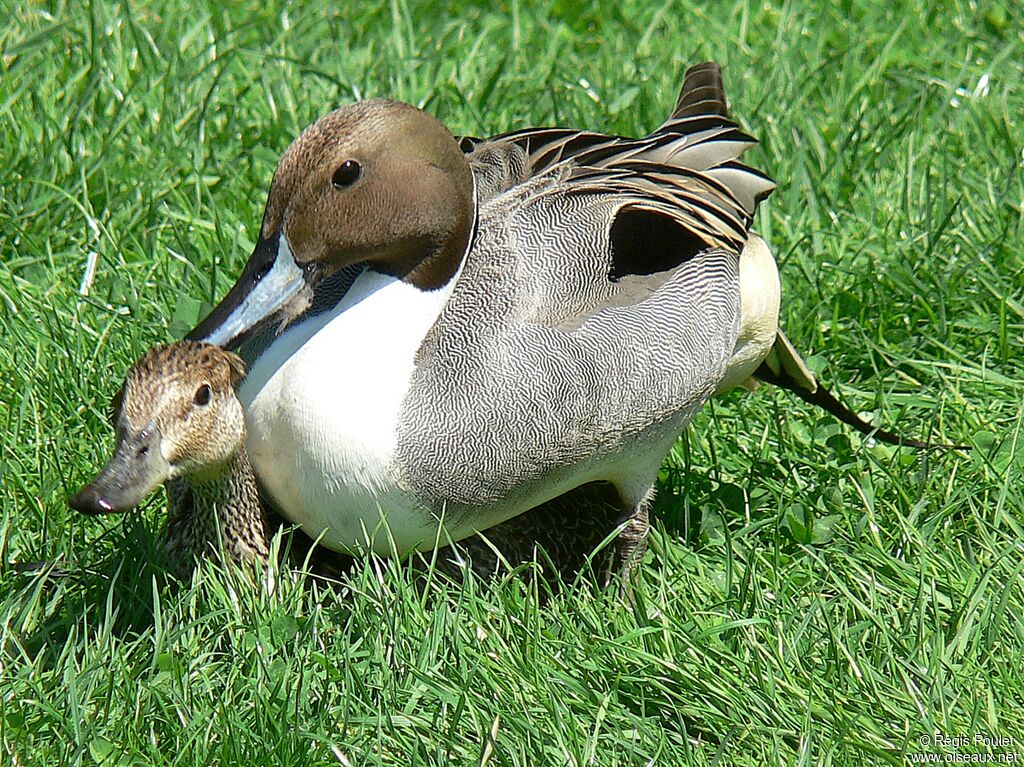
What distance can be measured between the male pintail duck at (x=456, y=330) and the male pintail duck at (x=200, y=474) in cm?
7

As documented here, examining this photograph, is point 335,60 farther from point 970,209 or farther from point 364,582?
point 364,582

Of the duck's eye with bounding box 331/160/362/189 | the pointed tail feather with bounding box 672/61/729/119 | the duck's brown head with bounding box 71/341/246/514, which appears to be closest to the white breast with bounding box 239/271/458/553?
the duck's brown head with bounding box 71/341/246/514

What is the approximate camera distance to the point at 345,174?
9.08ft

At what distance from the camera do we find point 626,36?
5137 mm

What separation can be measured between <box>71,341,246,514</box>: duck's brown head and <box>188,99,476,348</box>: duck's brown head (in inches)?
4.4

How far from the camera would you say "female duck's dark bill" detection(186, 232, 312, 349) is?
278 centimetres

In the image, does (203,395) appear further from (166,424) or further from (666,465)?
(666,465)

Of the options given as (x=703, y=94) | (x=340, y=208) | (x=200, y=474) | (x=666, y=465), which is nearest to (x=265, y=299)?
(x=340, y=208)

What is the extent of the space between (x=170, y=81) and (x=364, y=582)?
2.18 meters

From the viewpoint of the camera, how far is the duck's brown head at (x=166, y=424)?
8.45ft

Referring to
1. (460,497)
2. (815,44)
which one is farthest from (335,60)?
(460,497)

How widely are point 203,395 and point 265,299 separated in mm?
221

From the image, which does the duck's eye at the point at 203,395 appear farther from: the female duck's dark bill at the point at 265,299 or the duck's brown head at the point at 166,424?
the female duck's dark bill at the point at 265,299

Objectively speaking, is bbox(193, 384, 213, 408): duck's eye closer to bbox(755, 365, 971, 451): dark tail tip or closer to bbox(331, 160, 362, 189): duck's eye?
bbox(331, 160, 362, 189): duck's eye
